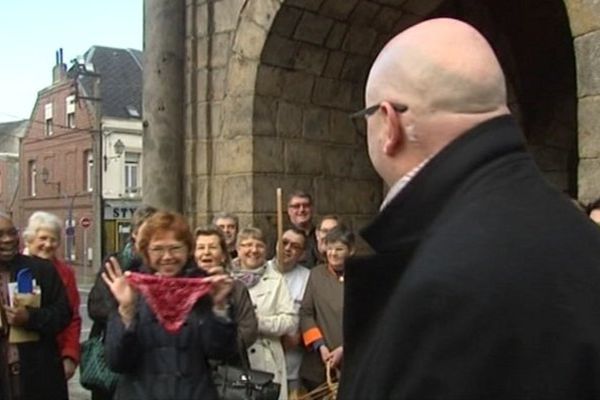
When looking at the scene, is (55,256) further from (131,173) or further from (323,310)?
(131,173)

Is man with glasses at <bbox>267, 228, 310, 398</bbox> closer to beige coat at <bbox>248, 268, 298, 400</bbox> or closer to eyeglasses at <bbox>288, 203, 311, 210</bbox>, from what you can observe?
beige coat at <bbox>248, 268, 298, 400</bbox>

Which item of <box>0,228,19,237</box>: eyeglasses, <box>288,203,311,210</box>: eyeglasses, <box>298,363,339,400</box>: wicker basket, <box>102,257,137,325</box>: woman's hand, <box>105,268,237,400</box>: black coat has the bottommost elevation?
<box>298,363,339,400</box>: wicker basket

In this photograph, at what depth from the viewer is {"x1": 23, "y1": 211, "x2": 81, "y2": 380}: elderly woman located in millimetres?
5281

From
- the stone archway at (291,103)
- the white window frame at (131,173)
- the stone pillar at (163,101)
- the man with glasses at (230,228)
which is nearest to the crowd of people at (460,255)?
the man with glasses at (230,228)

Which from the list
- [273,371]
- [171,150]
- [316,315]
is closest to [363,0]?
[171,150]

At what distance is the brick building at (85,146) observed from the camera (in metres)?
38.4

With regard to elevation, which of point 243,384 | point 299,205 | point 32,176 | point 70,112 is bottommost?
point 243,384

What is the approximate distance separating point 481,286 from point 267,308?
3702 millimetres

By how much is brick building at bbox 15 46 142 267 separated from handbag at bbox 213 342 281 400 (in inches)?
1199

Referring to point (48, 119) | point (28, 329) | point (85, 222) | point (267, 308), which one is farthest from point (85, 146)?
point (267, 308)

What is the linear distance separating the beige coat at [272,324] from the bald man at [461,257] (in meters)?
3.35

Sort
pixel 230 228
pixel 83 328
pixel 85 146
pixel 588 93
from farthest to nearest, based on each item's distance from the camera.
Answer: pixel 85 146, pixel 83 328, pixel 230 228, pixel 588 93

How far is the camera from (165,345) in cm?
369

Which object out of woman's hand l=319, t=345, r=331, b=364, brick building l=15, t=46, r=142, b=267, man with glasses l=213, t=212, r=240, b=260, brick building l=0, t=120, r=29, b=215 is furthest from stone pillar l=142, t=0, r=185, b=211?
brick building l=0, t=120, r=29, b=215
